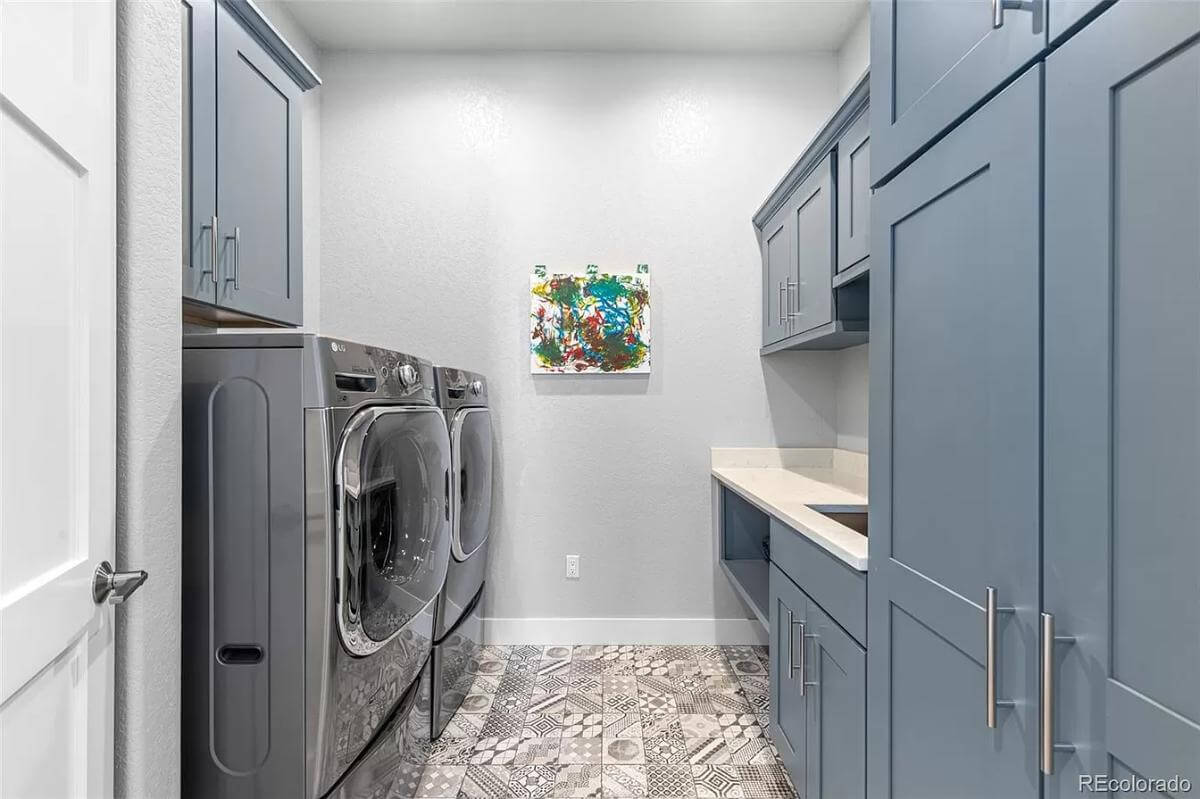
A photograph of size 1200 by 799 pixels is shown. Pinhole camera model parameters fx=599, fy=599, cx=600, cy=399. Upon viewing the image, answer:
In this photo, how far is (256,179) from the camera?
1.66 meters

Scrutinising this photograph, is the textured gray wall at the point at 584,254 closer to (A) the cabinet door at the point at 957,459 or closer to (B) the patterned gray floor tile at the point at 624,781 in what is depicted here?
(B) the patterned gray floor tile at the point at 624,781

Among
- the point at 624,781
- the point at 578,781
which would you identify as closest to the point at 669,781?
the point at 624,781

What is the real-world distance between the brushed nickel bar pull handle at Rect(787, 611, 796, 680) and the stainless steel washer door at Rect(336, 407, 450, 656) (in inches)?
42.0

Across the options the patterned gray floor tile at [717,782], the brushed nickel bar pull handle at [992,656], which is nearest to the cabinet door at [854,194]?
the brushed nickel bar pull handle at [992,656]

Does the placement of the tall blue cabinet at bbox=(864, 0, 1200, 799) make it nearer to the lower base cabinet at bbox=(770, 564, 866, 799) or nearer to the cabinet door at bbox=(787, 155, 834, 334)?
the lower base cabinet at bbox=(770, 564, 866, 799)

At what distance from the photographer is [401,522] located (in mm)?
1548

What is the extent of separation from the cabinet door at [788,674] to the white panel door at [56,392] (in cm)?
153

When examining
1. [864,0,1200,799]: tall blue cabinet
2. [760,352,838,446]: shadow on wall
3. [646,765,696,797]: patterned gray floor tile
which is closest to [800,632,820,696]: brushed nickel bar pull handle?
[864,0,1200,799]: tall blue cabinet

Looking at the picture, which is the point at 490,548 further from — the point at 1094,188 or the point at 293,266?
the point at 1094,188

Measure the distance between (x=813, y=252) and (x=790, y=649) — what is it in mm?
1373

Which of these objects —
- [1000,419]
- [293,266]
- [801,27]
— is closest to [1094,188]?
[1000,419]

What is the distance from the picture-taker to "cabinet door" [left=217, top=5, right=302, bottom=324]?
152 centimetres

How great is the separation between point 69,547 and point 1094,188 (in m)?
1.43

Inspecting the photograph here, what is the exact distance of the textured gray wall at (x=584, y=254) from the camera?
2.95m
